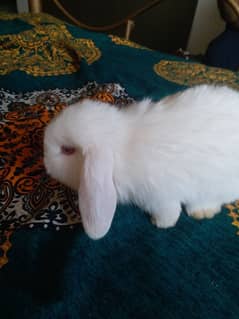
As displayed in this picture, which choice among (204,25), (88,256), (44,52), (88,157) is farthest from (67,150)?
(204,25)

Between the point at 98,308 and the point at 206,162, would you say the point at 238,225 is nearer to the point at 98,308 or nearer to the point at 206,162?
the point at 206,162

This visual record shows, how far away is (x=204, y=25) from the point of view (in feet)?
8.23

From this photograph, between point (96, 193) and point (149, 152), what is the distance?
5.4 inches

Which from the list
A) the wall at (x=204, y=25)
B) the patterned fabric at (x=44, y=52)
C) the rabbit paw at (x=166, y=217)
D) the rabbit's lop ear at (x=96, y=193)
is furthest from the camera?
the wall at (x=204, y=25)

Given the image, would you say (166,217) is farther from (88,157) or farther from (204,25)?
(204,25)

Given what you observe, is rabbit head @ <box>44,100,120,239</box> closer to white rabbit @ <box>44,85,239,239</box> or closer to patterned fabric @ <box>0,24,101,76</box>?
white rabbit @ <box>44,85,239,239</box>

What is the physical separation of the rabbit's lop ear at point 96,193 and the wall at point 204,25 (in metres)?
2.32

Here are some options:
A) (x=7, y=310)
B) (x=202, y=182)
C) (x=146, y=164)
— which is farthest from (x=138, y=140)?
(x=7, y=310)

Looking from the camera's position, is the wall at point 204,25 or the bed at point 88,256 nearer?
the bed at point 88,256

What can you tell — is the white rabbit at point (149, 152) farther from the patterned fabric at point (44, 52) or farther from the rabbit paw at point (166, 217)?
the patterned fabric at point (44, 52)

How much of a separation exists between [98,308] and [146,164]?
284 millimetres

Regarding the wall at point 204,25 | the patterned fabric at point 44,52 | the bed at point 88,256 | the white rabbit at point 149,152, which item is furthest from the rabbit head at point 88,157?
the wall at point 204,25

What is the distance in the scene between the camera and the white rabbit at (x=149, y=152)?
0.57 meters

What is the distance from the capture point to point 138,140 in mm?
611
